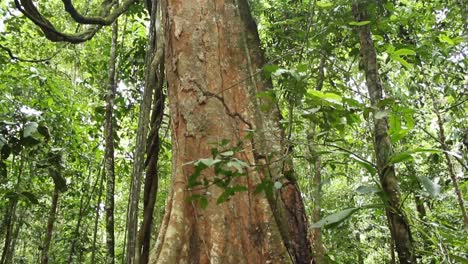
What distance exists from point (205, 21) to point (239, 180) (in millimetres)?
921

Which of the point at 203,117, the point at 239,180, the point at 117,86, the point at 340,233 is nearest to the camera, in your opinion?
the point at 239,180

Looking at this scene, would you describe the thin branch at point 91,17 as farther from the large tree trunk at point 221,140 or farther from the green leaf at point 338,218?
the green leaf at point 338,218

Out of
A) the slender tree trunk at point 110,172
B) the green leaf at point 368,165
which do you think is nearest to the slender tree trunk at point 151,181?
the slender tree trunk at point 110,172

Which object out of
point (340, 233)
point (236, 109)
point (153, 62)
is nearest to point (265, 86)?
point (236, 109)

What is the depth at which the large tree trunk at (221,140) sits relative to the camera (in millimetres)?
1788

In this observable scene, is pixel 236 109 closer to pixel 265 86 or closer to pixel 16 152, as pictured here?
pixel 265 86

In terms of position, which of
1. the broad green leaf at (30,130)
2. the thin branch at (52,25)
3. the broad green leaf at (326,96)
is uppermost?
the thin branch at (52,25)

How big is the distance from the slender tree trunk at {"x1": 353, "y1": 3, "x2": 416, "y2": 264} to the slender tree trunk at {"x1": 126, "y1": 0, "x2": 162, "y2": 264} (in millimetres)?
1178

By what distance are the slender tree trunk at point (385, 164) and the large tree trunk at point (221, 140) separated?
41cm

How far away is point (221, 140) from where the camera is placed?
1.61m

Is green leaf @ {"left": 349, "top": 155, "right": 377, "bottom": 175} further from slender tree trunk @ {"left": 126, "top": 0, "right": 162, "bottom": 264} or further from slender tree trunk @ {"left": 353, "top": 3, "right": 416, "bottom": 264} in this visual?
slender tree trunk @ {"left": 126, "top": 0, "right": 162, "bottom": 264}

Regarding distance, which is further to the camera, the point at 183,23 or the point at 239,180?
the point at 183,23

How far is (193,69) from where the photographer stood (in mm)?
2168

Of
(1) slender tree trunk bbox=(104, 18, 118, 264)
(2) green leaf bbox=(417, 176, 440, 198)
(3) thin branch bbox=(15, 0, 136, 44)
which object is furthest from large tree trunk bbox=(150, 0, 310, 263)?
(1) slender tree trunk bbox=(104, 18, 118, 264)
